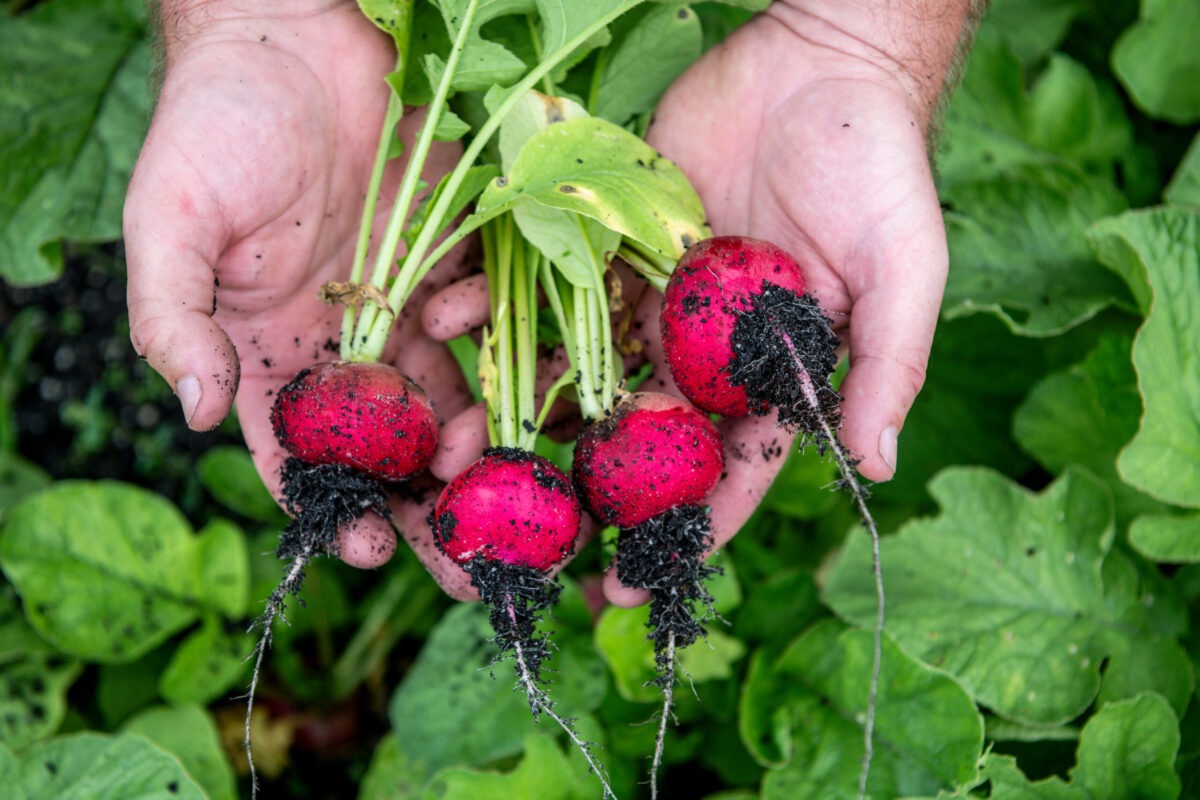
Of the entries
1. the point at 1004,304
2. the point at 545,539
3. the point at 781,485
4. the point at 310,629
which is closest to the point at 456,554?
the point at 545,539

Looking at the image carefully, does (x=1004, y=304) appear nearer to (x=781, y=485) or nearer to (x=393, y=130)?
(x=781, y=485)

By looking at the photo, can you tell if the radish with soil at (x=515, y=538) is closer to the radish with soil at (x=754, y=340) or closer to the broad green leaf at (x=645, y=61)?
the radish with soil at (x=754, y=340)

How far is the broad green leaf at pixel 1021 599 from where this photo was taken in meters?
2.01

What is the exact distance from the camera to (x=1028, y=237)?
2.41 m

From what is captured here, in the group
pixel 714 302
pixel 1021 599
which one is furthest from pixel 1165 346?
pixel 714 302

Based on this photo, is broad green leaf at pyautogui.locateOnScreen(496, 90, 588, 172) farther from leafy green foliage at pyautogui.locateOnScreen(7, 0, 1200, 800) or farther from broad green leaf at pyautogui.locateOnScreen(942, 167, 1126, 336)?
broad green leaf at pyautogui.locateOnScreen(942, 167, 1126, 336)

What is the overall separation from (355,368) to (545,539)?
0.55 metres

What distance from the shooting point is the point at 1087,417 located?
2396mm

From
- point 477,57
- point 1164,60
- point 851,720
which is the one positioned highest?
point 1164,60

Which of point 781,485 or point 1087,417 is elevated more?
point 1087,417

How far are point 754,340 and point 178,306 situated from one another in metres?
1.10

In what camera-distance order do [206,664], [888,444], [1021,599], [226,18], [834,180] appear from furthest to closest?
[206,664] < [1021,599] < [226,18] < [834,180] < [888,444]

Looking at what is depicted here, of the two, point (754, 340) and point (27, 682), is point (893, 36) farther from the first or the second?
point (27, 682)

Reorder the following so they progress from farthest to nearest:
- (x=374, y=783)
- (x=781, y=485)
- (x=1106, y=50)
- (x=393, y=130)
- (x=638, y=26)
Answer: (x=1106, y=50) < (x=781, y=485) < (x=374, y=783) < (x=638, y=26) < (x=393, y=130)
